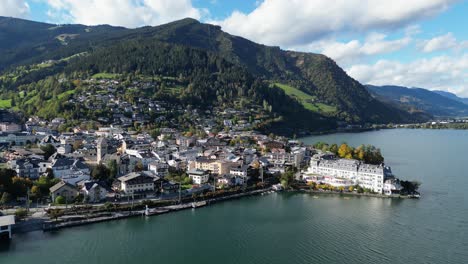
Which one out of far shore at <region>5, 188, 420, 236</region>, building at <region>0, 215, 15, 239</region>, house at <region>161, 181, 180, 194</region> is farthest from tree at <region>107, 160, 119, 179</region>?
building at <region>0, 215, 15, 239</region>

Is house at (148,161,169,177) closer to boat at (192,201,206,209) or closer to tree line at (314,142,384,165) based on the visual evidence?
boat at (192,201,206,209)

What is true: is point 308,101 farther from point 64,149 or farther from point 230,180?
point 230,180

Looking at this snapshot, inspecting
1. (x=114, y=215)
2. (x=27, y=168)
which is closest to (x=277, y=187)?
(x=114, y=215)

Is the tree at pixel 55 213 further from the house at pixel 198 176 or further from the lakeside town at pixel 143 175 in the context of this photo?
the house at pixel 198 176

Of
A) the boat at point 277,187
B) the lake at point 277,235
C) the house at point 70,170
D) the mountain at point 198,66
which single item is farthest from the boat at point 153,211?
the mountain at point 198,66

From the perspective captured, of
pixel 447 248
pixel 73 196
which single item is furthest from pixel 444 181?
pixel 73 196
